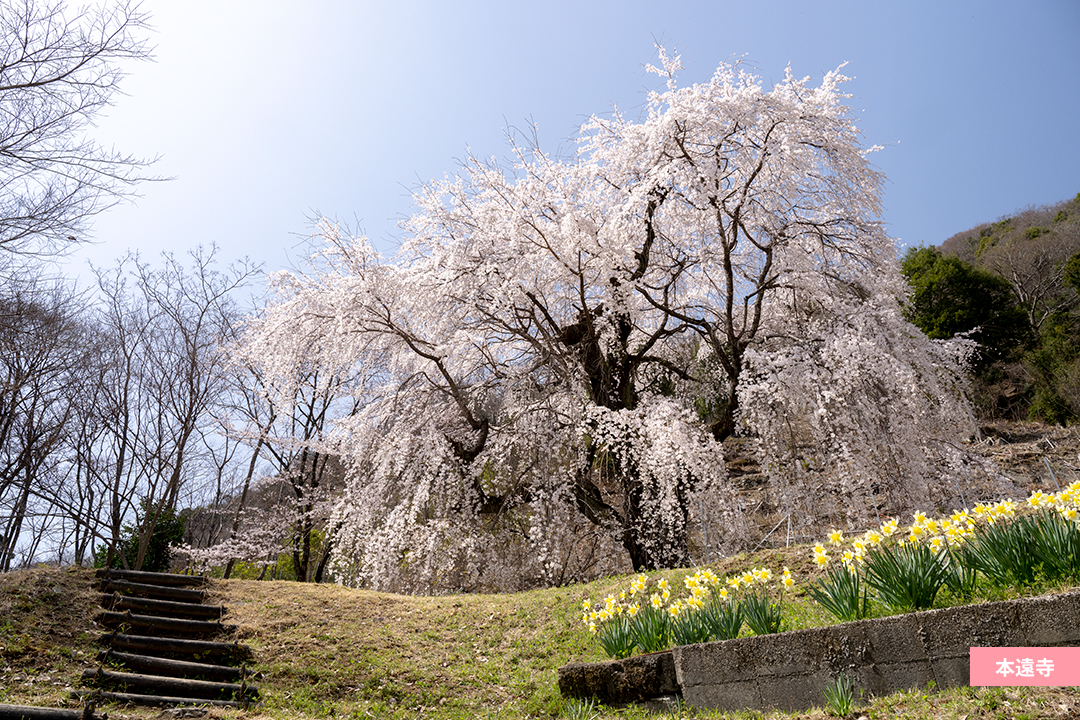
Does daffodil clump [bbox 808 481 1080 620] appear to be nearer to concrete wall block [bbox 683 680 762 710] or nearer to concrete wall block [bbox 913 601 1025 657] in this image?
concrete wall block [bbox 913 601 1025 657]

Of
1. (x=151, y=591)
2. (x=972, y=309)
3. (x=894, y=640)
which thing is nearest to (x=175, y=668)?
(x=151, y=591)

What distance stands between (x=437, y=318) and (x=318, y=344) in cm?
206

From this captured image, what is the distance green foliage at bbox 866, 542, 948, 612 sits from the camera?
3260mm

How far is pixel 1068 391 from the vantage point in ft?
58.1

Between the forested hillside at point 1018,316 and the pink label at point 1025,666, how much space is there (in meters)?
17.5

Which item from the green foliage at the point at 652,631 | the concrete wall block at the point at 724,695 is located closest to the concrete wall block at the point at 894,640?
the concrete wall block at the point at 724,695

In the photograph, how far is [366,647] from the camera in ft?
21.6

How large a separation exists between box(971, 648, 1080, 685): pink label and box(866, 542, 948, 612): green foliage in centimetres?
43

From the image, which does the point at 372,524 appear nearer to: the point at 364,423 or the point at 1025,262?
the point at 364,423

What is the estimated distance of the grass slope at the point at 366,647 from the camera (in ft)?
17.3

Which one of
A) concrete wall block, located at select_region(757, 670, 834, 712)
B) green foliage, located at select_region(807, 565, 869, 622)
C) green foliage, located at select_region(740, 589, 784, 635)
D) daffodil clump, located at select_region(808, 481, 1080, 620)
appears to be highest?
daffodil clump, located at select_region(808, 481, 1080, 620)

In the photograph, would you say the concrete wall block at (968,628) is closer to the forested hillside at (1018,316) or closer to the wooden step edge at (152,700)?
the wooden step edge at (152,700)

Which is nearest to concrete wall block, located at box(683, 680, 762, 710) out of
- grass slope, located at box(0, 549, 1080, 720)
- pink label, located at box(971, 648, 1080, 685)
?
grass slope, located at box(0, 549, 1080, 720)

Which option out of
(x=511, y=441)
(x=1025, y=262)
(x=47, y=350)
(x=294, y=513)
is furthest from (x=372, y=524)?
(x=1025, y=262)
